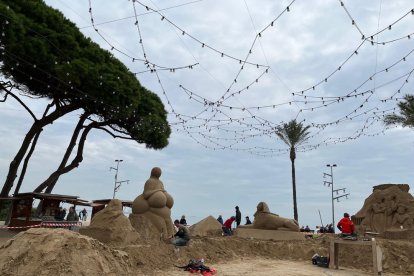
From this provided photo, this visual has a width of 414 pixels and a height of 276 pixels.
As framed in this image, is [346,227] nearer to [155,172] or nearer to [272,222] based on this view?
[272,222]

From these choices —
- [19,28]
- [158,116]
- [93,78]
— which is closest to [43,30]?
[19,28]

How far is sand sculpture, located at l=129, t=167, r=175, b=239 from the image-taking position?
12586 millimetres

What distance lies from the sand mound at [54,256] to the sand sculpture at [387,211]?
15775 mm

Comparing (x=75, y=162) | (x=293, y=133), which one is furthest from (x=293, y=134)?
(x=75, y=162)

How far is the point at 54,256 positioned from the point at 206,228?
425 inches

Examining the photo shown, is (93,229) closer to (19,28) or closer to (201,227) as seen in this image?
(201,227)

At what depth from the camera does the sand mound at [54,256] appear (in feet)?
Answer: 22.5

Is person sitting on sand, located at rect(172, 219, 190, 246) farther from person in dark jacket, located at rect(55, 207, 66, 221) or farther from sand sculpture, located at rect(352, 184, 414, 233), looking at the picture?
Answer: sand sculpture, located at rect(352, 184, 414, 233)

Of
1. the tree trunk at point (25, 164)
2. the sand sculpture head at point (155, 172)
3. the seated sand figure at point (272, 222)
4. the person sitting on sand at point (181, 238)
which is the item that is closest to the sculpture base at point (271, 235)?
the seated sand figure at point (272, 222)

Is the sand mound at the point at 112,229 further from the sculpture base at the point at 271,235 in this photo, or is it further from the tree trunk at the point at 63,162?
the tree trunk at the point at 63,162

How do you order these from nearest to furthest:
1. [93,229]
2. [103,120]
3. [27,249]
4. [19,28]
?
[27,249]
[93,229]
[19,28]
[103,120]

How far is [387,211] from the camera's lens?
1978cm

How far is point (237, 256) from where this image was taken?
43.6 feet

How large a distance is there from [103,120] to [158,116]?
127 inches
